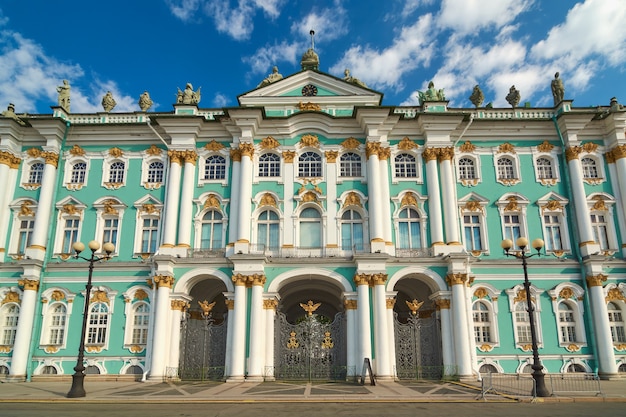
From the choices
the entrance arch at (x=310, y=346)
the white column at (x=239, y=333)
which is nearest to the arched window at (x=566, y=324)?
the entrance arch at (x=310, y=346)

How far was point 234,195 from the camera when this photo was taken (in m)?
28.4

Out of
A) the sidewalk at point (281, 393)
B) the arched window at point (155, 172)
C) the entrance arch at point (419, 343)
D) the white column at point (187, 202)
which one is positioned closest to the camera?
the sidewalk at point (281, 393)

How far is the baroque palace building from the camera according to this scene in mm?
26078

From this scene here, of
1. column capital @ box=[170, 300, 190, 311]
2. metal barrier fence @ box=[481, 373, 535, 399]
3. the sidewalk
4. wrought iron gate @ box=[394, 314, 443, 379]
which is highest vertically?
column capital @ box=[170, 300, 190, 311]

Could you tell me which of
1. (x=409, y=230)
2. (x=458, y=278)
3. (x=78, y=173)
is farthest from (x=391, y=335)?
(x=78, y=173)

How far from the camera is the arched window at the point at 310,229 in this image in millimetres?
28047

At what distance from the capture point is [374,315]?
84.0 ft

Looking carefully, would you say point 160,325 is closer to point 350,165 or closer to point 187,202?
point 187,202

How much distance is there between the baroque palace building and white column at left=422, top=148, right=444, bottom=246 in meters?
0.12

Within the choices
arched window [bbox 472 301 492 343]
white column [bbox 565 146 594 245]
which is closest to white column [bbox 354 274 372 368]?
arched window [bbox 472 301 492 343]

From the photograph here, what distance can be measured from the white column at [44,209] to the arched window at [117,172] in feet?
10.1

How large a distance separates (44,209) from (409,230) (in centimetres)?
2029

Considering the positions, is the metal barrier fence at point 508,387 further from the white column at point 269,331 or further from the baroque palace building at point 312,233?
the white column at point 269,331

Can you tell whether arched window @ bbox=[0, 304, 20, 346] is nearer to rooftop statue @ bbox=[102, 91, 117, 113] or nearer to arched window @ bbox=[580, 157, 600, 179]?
rooftop statue @ bbox=[102, 91, 117, 113]
